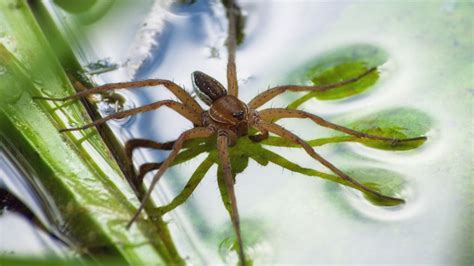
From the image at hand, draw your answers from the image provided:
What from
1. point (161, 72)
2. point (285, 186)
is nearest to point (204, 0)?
point (161, 72)

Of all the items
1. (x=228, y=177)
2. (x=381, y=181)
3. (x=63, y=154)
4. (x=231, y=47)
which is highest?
(x=231, y=47)

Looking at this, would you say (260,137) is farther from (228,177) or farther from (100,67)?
(100,67)

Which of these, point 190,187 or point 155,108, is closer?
point 190,187

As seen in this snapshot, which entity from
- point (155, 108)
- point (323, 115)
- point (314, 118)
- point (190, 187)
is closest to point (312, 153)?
point (314, 118)

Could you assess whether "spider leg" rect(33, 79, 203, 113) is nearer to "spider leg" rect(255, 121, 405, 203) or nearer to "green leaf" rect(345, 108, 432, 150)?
"spider leg" rect(255, 121, 405, 203)

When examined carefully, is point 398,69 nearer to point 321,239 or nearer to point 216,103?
point 216,103

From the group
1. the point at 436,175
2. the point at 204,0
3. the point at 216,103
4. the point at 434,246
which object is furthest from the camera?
the point at 204,0
